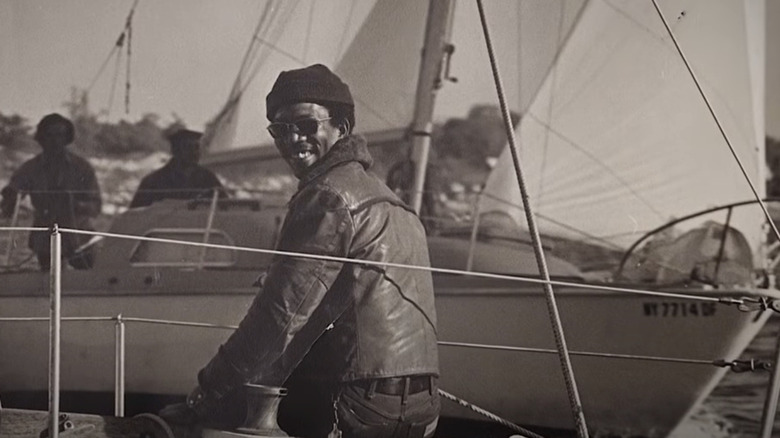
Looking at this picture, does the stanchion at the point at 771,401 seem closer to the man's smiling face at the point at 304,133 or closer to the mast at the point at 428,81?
the mast at the point at 428,81

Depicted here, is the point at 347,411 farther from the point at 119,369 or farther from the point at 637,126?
the point at 637,126

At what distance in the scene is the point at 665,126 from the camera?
11.2ft

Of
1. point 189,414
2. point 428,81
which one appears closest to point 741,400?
point 428,81

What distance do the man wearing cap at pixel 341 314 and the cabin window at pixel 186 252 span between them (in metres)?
0.18

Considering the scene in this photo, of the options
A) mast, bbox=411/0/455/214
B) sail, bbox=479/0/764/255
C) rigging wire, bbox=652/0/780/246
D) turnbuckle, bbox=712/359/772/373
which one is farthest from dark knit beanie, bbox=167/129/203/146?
turnbuckle, bbox=712/359/772/373

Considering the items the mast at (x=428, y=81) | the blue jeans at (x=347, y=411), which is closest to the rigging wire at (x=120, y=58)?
the mast at (x=428, y=81)

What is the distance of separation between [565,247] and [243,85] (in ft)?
3.57

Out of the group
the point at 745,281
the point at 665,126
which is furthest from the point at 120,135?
the point at 745,281

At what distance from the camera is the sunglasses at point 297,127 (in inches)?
132

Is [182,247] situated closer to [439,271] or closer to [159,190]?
[159,190]

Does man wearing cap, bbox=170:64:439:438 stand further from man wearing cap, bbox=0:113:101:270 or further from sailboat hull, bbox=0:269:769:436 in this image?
man wearing cap, bbox=0:113:101:270

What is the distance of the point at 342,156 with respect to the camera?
334 centimetres

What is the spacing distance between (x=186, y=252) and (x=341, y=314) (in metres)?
0.54

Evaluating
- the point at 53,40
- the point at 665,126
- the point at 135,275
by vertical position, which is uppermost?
the point at 53,40
